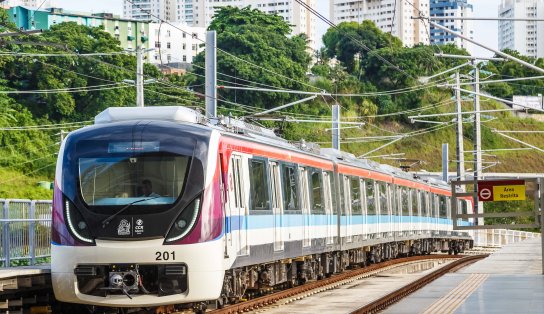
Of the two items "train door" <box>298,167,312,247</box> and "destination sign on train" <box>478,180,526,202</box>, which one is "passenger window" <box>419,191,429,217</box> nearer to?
"train door" <box>298,167,312,247</box>

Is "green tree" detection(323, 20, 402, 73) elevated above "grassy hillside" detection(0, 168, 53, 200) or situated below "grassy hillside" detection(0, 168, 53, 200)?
above

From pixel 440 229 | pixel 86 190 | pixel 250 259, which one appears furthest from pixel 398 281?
pixel 440 229

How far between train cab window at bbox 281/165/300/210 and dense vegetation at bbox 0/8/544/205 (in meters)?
6.10

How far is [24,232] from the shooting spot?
914 inches

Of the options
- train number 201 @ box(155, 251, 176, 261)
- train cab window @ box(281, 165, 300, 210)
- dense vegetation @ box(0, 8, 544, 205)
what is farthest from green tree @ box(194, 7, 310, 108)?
train number 201 @ box(155, 251, 176, 261)

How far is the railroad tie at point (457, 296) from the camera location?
20.0 m

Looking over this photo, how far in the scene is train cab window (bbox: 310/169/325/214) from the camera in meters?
28.7

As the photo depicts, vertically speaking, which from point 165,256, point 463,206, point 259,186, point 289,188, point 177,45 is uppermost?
point 177,45

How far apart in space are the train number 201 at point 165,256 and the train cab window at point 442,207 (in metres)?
37.8

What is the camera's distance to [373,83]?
436 ft

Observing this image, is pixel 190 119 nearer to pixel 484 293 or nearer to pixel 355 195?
pixel 484 293

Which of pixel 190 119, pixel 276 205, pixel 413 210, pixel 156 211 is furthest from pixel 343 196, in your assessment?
pixel 156 211

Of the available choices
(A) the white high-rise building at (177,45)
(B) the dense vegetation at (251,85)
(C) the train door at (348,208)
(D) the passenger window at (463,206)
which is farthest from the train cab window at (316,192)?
(A) the white high-rise building at (177,45)

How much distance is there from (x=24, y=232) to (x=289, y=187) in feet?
18.2
